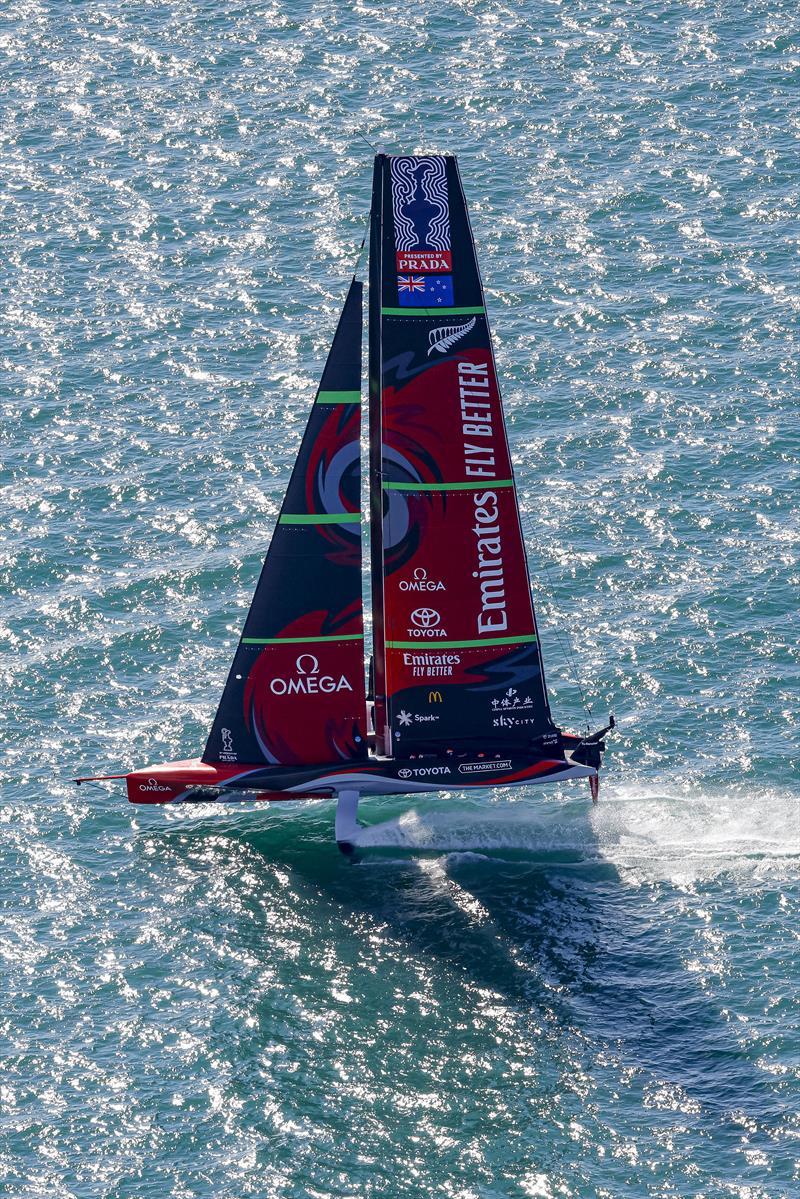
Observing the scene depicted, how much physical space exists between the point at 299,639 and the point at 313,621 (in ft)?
2.05

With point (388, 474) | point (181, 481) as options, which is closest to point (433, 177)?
point (388, 474)

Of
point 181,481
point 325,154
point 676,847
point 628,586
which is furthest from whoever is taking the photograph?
point 325,154

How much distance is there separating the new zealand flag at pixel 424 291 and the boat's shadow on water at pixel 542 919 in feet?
47.9

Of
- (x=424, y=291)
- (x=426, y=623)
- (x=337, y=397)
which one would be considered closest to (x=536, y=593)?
(x=426, y=623)

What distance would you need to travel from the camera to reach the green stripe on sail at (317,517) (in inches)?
2223

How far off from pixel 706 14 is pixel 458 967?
59.5m

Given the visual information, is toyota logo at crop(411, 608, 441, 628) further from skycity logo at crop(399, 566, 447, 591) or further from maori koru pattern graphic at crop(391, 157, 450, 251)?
maori koru pattern graphic at crop(391, 157, 450, 251)

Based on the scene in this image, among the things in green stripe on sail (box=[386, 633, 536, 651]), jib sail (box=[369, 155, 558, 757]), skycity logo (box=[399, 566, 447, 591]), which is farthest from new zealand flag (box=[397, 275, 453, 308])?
green stripe on sail (box=[386, 633, 536, 651])

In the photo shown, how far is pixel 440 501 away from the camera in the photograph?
56031 millimetres

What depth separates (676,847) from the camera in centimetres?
5812

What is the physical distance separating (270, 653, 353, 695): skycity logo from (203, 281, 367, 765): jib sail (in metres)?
0.03

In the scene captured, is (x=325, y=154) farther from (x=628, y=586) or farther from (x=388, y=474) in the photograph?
(x=388, y=474)

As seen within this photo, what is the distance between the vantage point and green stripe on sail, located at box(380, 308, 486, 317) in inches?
2138

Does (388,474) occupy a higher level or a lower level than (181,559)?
higher
